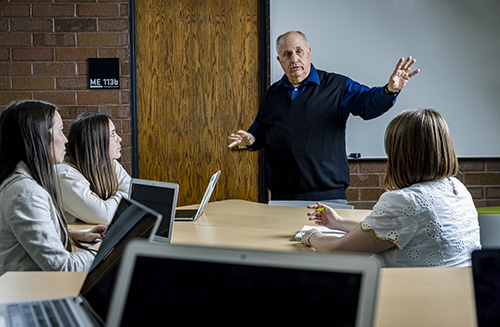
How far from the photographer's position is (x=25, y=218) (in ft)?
4.88

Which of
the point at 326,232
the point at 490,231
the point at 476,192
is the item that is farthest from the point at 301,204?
the point at 476,192

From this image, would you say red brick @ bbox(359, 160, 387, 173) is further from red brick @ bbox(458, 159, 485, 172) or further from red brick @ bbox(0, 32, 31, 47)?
red brick @ bbox(0, 32, 31, 47)

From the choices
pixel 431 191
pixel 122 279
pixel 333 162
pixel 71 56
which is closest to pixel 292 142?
pixel 333 162

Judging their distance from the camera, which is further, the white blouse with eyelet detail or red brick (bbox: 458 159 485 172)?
red brick (bbox: 458 159 485 172)

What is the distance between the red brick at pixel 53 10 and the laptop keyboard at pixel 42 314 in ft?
9.58

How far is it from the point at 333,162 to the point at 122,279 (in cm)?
241

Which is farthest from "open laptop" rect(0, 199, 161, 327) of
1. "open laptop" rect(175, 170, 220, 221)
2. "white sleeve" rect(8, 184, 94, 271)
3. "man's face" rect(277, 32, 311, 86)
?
"man's face" rect(277, 32, 311, 86)

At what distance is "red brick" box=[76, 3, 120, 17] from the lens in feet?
11.7

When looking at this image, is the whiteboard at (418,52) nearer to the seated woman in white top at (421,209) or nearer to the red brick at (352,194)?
the red brick at (352,194)

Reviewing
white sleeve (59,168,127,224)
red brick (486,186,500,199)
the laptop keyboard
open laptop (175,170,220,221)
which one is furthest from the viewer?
red brick (486,186,500,199)

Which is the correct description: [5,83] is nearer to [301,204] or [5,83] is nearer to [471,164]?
[301,204]

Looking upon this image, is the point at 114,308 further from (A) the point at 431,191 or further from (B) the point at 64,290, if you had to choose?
(A) the point at 431,191

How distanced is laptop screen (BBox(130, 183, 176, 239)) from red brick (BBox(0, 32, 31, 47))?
82.5 inches

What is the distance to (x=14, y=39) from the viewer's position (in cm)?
356
